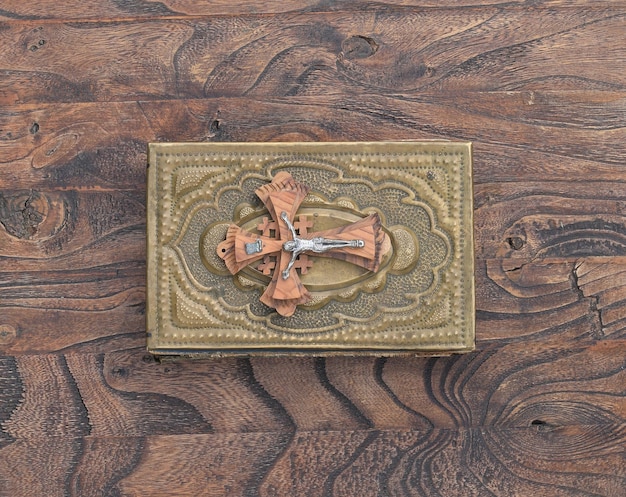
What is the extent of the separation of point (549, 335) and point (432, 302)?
0.36 m

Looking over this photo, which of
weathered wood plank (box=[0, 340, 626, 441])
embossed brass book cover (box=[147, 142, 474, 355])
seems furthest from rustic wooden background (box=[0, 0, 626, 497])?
embossed brass book cover (box=[147, 142, 474, 355])

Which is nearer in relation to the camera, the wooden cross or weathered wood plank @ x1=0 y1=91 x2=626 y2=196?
the wooden cross

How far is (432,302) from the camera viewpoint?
4.93 feet

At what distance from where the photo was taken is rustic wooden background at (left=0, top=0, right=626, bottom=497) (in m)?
1.63

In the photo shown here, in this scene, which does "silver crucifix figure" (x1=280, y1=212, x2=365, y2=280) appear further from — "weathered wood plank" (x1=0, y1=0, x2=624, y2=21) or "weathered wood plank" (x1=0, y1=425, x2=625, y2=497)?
"weathered wood plank" (x1=0, y1=0, x2=624, y2=21)

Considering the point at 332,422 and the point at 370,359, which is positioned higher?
the point at 370,359

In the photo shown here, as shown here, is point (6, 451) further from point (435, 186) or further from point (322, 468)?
point (435, 186)

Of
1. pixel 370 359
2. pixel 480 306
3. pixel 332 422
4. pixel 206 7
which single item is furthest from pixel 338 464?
pixel 206 7

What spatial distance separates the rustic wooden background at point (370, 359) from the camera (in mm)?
1628

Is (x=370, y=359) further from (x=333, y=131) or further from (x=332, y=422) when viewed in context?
(x=333, y=131)

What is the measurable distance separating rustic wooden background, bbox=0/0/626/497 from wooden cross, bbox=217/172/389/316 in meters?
0.22

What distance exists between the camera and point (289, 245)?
144cm

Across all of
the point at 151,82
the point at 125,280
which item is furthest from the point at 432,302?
the point at 151,82

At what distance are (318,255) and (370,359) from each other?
0.33 metres
